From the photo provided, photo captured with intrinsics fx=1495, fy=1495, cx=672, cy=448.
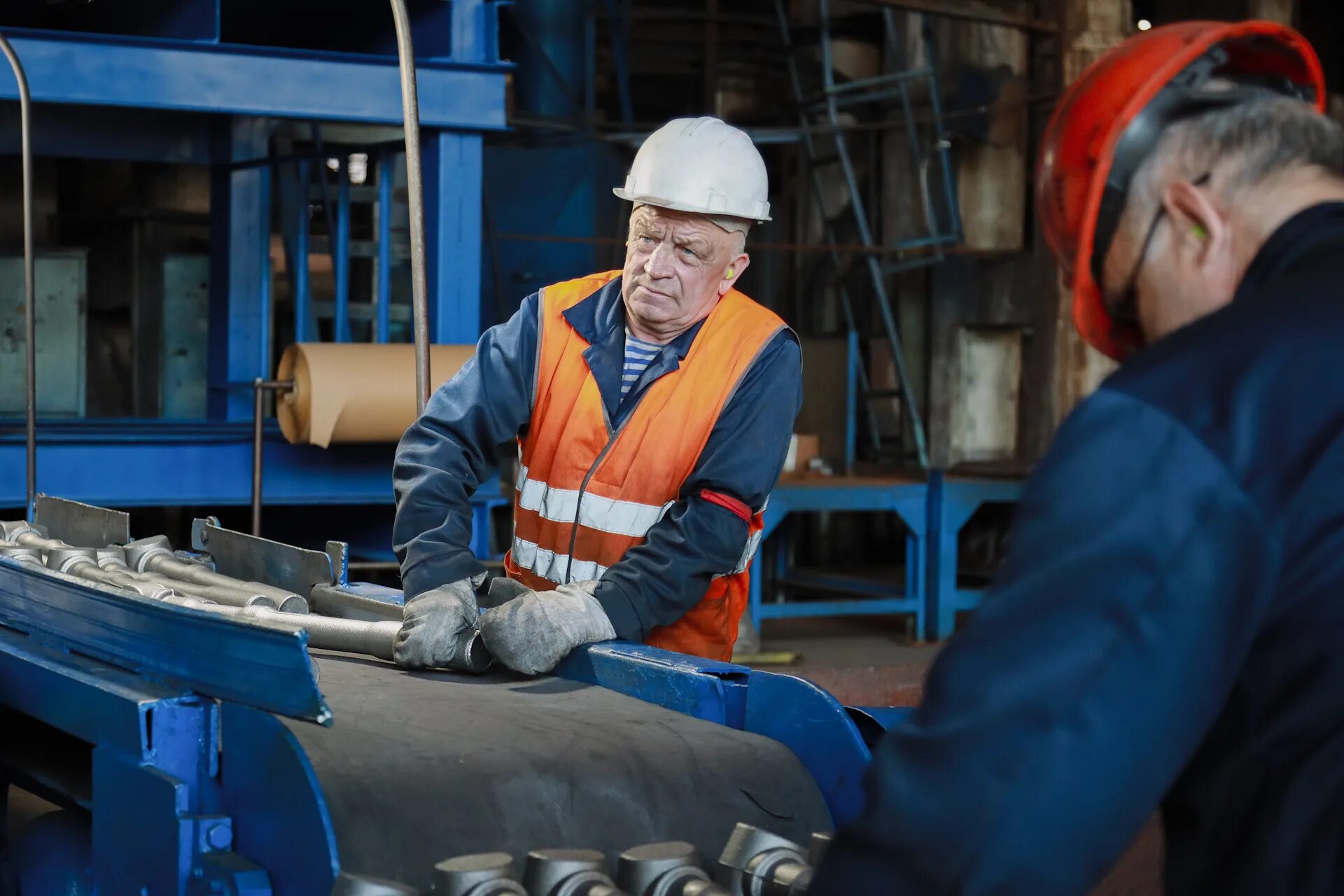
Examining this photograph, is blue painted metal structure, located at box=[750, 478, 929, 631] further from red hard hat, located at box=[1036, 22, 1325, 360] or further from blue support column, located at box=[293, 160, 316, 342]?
red hard hat, located at box=[1036, 22, 1325, 360]

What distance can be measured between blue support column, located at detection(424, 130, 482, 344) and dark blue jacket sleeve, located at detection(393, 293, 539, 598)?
193cm

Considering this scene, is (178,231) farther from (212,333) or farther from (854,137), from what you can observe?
(854,137)

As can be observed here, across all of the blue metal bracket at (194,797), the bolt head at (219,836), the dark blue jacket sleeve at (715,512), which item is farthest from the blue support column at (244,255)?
the bolt head at (219,836)

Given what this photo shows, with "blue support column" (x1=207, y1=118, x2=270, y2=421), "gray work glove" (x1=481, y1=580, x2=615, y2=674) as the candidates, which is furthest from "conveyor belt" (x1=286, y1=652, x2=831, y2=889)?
"blue support column" (x1=207, y1=118, x2=270, y2=421)

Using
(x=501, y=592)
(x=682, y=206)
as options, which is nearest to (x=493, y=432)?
(x=501, y=592)

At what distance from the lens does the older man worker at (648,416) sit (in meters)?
2.70

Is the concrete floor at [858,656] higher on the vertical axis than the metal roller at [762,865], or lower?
lower

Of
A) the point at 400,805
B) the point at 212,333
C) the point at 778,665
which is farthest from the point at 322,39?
the point at 400,805

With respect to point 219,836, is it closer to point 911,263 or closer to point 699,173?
point 699,173

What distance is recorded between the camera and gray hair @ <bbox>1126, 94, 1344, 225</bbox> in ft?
3.71

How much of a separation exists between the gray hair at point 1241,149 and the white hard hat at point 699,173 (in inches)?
65.6

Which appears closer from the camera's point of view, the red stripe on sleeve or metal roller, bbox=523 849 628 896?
metal roller, bbox=523 849 628 896

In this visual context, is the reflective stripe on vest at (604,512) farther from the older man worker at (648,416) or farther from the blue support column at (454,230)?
the blue support column at (454,230)

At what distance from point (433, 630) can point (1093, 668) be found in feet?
4.72
